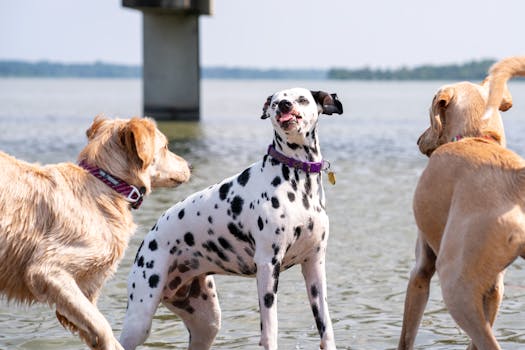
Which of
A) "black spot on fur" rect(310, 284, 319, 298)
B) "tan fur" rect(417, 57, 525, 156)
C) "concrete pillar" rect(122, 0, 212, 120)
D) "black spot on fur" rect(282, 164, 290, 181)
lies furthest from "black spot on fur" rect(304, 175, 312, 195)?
"concrete pillar" rect(122, 0, 212, 120)

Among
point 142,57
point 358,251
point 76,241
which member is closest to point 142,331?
point 76,241

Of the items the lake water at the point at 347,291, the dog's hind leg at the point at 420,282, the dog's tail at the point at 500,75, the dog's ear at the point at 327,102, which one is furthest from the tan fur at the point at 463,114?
the lake water at the point at 347,291

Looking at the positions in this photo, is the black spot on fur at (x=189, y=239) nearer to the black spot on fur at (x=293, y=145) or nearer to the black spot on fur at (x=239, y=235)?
the black spot on fur at (x=239, y=235)

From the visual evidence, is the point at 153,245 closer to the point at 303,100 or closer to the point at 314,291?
the point at 314,291

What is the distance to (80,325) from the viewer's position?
5926mm

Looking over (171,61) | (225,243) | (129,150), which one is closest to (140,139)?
(129,150)

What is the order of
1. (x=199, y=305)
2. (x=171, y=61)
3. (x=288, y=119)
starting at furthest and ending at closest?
1. (x=171, y=61)
2. (x=199, y=305)
3. (x=288, y=119)

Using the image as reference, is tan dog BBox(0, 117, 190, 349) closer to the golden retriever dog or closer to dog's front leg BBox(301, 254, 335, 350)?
dog's front leg BBox(301, 254, 335, 350)

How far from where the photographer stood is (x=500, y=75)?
561cm

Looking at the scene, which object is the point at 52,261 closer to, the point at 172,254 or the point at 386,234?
the point at 172,254

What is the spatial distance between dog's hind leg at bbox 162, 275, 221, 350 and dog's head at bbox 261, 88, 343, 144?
4.00ft

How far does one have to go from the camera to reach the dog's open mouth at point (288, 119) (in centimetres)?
603

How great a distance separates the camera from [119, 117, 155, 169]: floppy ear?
6.24 metres

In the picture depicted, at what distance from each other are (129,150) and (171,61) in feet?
125
